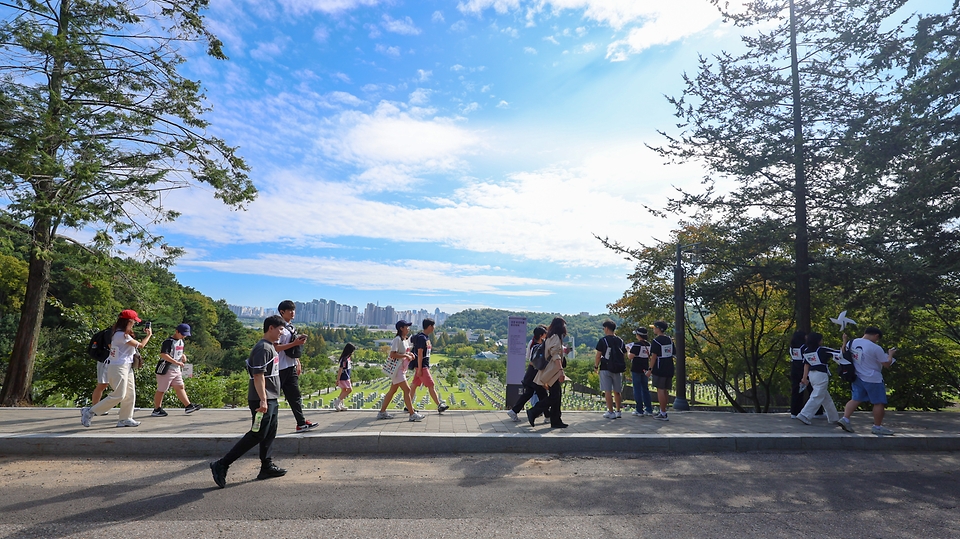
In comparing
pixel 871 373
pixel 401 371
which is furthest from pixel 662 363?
pixel 401 371

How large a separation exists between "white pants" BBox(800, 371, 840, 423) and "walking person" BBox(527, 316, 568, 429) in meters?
4.37

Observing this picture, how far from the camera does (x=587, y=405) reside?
24859mm

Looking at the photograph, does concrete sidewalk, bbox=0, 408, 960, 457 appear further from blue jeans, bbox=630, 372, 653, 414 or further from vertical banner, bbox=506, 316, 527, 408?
vertical banner, bbox=506, 316, 527, 408

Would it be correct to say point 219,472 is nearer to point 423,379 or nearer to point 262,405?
point 262,405

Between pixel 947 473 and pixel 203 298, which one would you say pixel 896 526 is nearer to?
pixel 947 473

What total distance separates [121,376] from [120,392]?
0.74 ft

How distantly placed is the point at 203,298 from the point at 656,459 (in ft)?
248

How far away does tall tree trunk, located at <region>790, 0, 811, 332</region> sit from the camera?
11.5m

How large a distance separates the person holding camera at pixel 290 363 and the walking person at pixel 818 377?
8264mm

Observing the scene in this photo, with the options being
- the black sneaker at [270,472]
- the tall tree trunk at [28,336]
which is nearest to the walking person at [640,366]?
the black sneaker at [270,472]

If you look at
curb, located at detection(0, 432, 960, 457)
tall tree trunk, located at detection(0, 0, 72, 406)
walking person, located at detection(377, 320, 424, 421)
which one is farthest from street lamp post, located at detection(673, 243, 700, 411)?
tall tree trunk, located at detection(0, 0, 72, 406)

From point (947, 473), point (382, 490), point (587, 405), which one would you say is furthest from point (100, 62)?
point (587, 405)

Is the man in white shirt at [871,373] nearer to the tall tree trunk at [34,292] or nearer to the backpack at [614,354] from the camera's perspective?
the backpack at [614,354]

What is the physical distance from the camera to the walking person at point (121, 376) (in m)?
6.71
